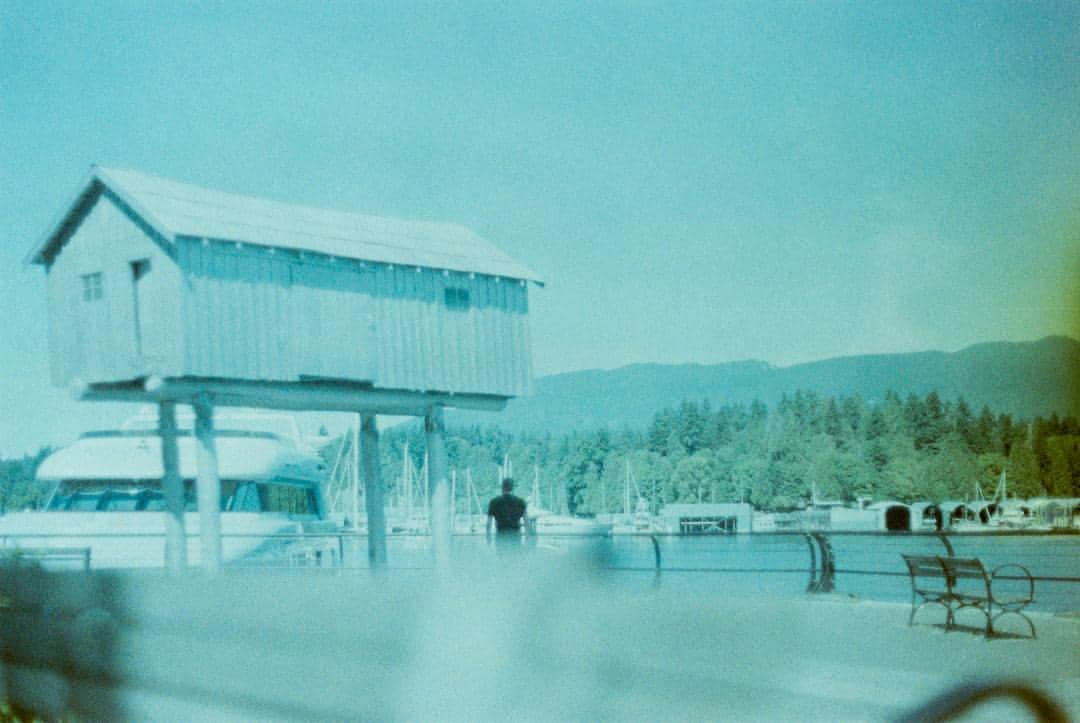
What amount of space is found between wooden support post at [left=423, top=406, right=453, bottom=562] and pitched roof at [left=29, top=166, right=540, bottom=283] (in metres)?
2.09

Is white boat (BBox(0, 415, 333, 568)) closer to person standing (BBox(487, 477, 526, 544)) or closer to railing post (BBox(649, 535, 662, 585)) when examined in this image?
railing post (BBox(649, 535, 662, 585))

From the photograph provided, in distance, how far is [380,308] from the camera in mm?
15281

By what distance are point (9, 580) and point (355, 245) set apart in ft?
18.5

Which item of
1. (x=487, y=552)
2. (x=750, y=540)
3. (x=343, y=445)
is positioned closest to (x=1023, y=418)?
(x=750, y=540)

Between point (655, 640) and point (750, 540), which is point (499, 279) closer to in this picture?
point (750, 540)

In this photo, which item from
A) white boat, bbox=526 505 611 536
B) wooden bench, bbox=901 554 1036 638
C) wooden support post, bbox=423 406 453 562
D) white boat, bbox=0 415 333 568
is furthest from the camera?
white boat, bbox=0 415 333 568

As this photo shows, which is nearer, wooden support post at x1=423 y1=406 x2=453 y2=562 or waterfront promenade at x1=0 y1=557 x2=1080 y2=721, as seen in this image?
waterfront promenade at x1=0 y1=557 x2=1080 y2=721

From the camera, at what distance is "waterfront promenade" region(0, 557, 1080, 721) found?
7.89 m

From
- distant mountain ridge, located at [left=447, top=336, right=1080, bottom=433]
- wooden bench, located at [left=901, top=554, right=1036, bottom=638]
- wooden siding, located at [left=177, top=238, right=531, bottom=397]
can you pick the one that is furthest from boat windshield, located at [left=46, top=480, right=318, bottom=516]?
wooden bench, located at [left=901, top=554, right=1036, bottom=638]

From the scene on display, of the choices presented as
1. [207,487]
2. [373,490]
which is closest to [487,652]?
[207,487]

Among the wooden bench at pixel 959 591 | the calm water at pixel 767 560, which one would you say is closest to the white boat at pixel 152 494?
the calm water at pixel 767 560

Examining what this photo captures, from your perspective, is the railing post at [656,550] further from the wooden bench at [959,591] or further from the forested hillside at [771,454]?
the wooden bench at [959,591]

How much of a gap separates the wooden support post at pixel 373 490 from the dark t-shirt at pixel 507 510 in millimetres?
4905

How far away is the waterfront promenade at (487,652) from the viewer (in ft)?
25.9
